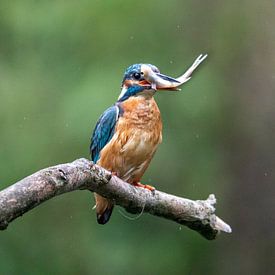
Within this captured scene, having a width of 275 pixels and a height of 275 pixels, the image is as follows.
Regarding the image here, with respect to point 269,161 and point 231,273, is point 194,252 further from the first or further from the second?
point 269,161

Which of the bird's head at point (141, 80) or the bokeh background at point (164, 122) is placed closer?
the bird's head at point (141, 80)

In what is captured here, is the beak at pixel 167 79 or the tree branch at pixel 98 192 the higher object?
the beak at pixel 167 79

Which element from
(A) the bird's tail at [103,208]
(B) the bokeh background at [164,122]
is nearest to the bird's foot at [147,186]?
(A) the bird's tail at [103,208]

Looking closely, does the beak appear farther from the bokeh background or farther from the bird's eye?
the bokeh background

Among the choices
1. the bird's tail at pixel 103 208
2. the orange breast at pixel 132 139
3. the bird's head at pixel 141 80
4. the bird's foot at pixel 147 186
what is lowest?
the bird's tail at pixel 103 208

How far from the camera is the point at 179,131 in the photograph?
23.6ft

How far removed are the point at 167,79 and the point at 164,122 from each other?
115 inches

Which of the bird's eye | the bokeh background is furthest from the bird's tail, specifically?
the bokeh background

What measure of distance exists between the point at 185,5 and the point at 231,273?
1.91 m

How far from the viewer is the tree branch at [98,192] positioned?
2.93 meters

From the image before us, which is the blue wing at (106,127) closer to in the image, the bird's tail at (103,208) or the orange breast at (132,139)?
the orange breast at (132,139)

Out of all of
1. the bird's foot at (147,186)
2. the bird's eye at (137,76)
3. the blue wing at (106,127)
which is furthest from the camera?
the blue wing at (106,127)

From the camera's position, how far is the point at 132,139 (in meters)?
4.37

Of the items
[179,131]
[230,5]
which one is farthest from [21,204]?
[230,5]
